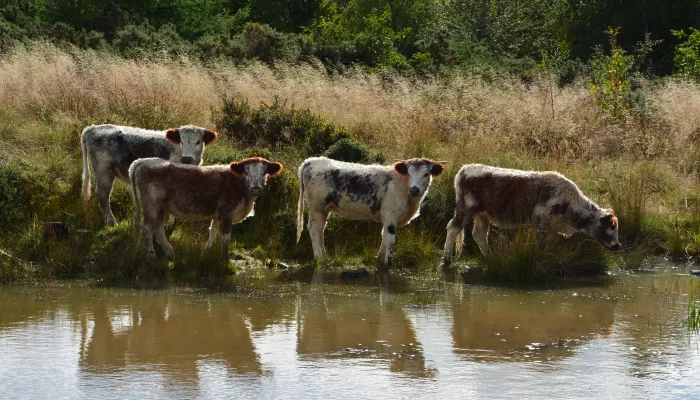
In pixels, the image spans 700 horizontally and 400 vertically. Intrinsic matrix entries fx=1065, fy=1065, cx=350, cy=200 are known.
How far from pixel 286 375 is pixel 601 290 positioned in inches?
211

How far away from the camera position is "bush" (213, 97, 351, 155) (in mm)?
17594

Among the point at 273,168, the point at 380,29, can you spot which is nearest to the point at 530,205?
the point at 273,168

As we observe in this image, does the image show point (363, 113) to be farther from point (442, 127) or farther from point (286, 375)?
point (286, 375)

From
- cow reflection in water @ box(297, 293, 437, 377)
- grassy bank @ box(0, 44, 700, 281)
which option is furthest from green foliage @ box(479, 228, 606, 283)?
cow reflection in water @ box(297, 293, 437, 377)

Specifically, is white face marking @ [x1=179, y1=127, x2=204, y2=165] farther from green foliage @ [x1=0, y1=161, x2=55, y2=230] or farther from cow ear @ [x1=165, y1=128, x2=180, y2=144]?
green foliage @ [x1=0, y1=161, x2=55, y2=230]

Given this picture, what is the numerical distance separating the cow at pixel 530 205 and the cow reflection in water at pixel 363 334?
8.90 ft

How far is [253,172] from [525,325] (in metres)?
4.15

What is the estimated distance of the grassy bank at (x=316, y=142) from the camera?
44.6 ft

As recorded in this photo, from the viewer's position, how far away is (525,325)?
34.3 feet

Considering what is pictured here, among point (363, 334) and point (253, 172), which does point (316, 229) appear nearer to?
point (253, 172)

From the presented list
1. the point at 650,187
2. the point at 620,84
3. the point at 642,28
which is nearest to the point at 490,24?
the point at 642,28

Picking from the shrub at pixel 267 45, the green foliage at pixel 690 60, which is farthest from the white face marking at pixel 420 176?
the shrub at pixel 267 45

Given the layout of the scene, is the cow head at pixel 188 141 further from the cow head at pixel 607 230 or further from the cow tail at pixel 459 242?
the cow head at pixel 607 230

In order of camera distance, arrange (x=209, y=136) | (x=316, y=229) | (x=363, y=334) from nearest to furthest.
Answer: (x=363, y=334) < (x=316, y=229) < (x=209, y=136)
